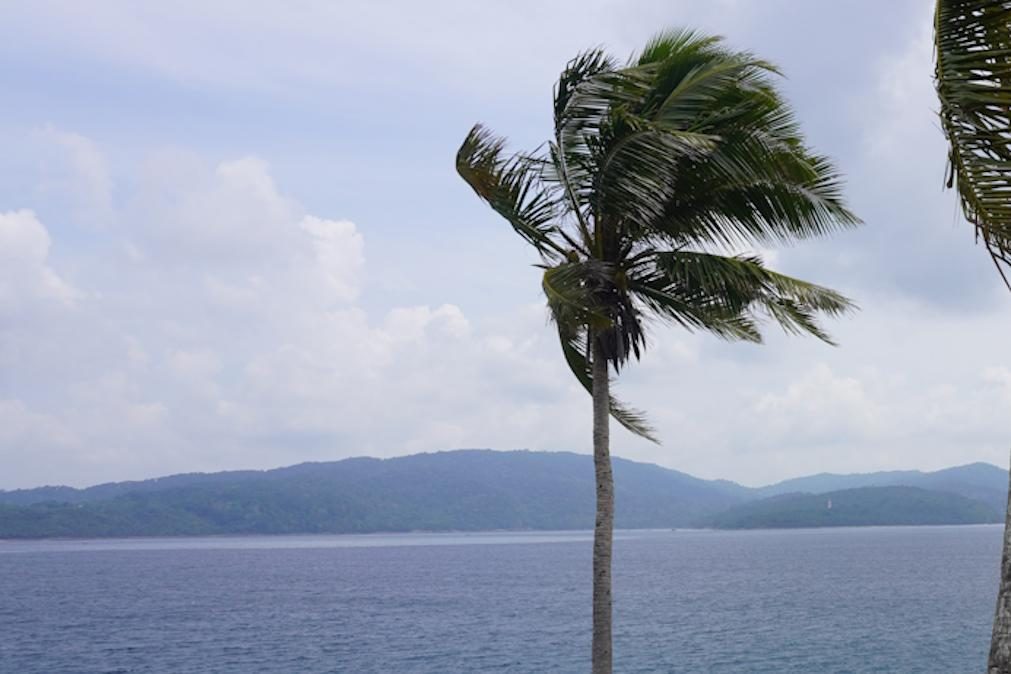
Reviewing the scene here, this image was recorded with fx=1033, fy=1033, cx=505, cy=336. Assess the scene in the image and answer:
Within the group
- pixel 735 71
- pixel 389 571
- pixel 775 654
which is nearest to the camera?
pixel 735 71

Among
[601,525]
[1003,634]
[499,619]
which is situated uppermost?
[601,525]

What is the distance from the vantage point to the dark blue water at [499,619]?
53938 millimetres

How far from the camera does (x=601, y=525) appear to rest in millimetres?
12086

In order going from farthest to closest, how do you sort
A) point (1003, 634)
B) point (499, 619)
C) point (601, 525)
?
point (499, 619) < point (601, 525) < point (1003, 634)

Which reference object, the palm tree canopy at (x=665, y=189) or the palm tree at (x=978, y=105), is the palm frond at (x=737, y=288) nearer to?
the palm tree canopy at (x=665, y=189)

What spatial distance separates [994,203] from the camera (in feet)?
22.4

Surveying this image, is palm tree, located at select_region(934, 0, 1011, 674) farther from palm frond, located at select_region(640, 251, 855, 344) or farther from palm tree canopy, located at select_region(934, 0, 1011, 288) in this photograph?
palm frond, located at select_region(640, 251, 855, 344)

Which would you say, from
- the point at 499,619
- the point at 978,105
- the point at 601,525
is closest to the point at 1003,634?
the point at 978,105

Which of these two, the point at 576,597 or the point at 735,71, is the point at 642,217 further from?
the point at 576,597

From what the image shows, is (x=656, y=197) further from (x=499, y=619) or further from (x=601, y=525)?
(x=499, y=619)

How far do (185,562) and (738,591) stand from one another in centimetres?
11416

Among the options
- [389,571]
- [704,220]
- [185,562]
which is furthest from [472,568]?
[704,220]

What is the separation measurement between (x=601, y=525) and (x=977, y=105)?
674 centimetres

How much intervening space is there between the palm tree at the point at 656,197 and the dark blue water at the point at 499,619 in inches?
1530
